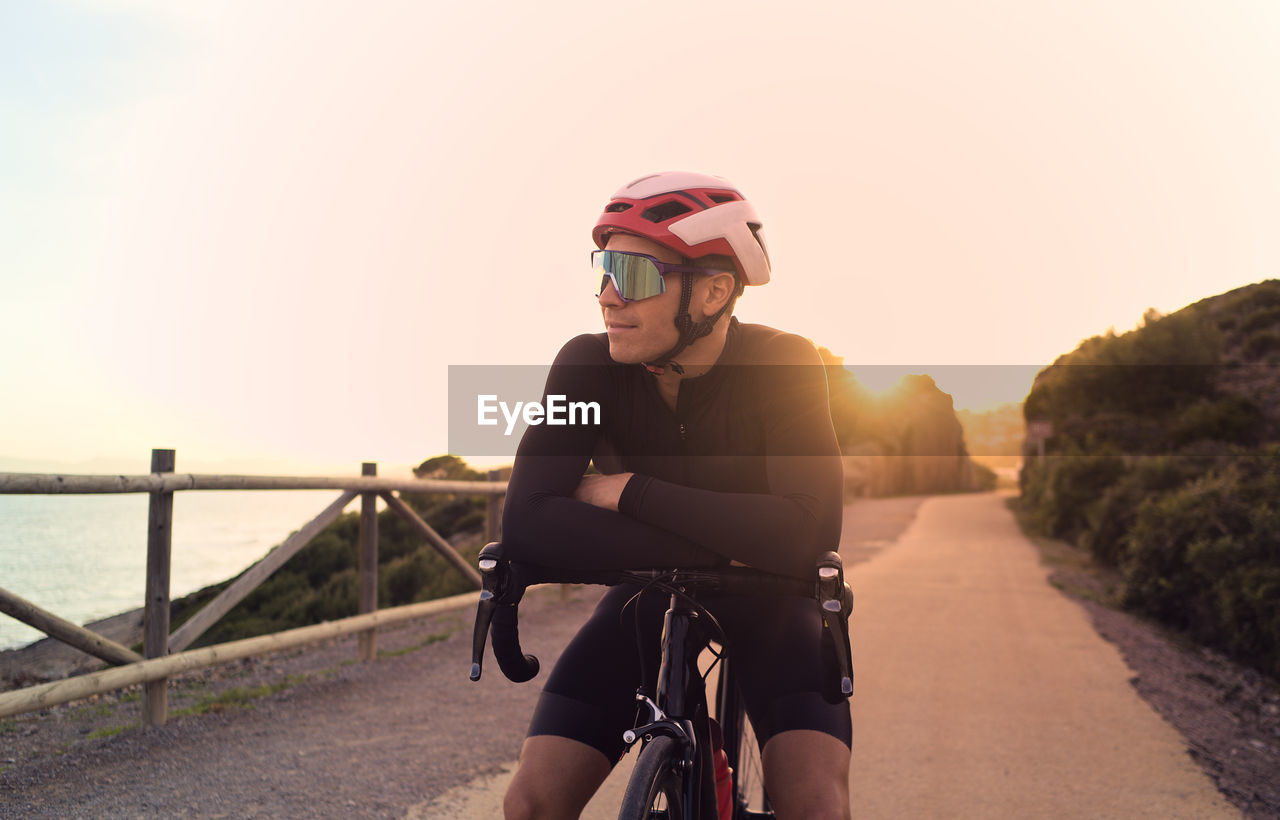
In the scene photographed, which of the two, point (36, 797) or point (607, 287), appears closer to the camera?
point (607, 287)

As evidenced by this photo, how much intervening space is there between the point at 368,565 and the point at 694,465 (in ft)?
19.5

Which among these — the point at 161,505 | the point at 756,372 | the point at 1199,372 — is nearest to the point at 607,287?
the point at 756,372

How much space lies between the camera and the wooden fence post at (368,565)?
24.7 feet

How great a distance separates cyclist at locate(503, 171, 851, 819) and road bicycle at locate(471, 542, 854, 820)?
47 mm

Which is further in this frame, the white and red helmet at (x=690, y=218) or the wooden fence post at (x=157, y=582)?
the wooden fence post at (x=157, y=582)

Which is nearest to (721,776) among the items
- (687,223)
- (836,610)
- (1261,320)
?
(836,610)

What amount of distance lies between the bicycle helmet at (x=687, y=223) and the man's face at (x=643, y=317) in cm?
2

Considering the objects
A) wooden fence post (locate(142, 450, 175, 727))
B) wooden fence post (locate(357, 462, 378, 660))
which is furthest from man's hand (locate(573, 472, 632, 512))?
wooden fence post (locate(357, 462, 378, 660))

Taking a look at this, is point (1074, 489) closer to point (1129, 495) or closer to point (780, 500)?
point (1129, 495)

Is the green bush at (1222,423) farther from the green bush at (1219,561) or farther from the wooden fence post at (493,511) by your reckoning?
the wooden fence post at (493,511)

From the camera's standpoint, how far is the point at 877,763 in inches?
192

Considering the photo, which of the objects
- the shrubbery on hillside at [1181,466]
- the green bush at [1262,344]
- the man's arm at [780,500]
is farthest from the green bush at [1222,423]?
the man's arm at [780,500]

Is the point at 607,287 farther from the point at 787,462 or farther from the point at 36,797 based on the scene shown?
the point at 36,797

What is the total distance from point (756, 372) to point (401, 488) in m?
6.06
